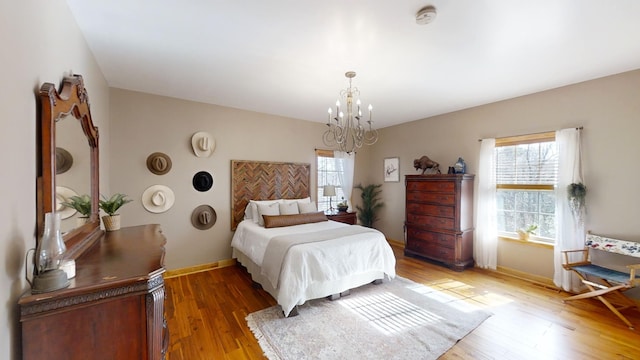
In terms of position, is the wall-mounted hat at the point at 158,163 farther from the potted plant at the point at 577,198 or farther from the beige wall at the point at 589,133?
the potted plant at the point at 577,198

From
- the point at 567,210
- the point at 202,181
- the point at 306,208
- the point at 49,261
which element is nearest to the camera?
the point at 49,261

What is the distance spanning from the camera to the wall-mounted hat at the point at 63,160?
1.31 meters

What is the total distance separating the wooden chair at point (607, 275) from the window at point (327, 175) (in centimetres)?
363

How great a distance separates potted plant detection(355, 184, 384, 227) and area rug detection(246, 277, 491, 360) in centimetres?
264

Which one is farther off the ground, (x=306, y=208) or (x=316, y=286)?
(x=306, y=208)

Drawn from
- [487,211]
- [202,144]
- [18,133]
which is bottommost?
[487,211]

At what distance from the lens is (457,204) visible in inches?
150

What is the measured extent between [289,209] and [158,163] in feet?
6.47

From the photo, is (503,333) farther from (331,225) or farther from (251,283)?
(251,283)

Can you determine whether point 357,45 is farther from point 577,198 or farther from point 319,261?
point 577,198

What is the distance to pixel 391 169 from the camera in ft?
17.8

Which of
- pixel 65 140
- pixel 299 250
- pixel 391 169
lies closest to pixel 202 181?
pixel 299 250

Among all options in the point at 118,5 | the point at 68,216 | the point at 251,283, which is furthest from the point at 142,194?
the point at 118,5

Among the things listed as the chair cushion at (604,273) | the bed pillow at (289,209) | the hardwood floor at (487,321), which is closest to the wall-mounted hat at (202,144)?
the bed pillow at (289,209)
